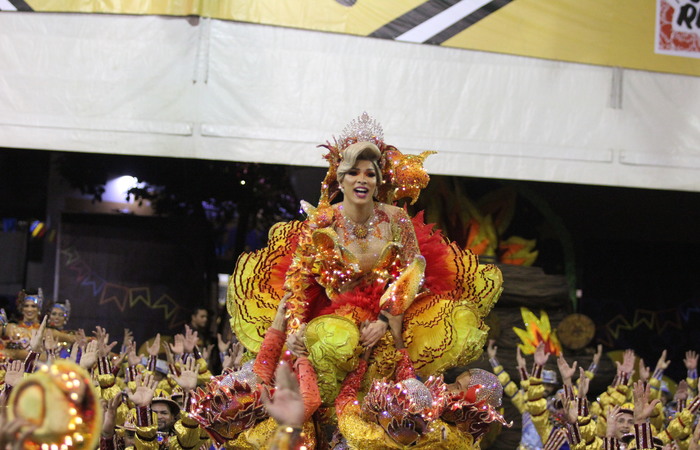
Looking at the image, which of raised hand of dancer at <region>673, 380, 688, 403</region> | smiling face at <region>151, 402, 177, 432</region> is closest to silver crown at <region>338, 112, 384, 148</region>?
smiling face at <region>151, 402, 177, 432</region>

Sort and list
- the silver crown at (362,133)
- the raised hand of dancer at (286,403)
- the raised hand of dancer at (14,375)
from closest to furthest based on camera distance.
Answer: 1. the raised hand of dancer at (286,403)
2. the silver crown at (362,133)
3. the raised hand of dancer at (14,375)

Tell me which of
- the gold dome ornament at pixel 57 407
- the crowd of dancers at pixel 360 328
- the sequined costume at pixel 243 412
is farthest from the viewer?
the sequined costume at pixel 243 412

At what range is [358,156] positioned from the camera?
14.0ft

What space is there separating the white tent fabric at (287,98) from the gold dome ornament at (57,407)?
15.1 feet

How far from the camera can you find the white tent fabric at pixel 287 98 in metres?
7.16

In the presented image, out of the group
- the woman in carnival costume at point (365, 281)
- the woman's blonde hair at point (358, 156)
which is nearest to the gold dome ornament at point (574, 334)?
the woman in carnival costume at point (365, 281)

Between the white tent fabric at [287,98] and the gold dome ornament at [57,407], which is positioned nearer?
the gold dome ornament at [57,407]

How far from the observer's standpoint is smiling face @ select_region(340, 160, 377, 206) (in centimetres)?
428

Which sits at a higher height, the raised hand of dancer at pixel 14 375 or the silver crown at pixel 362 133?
the silver crown at pixel 362 133

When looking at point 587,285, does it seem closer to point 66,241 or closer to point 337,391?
point 66,241

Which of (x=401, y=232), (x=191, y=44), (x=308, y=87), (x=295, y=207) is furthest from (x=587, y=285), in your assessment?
(x=401, y=232)

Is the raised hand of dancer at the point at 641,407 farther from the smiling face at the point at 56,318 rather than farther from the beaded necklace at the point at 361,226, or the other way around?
the smiling face at the point at 56,318

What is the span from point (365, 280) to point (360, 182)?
0.44 metres

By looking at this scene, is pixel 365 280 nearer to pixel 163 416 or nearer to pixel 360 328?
pixel 360 328
